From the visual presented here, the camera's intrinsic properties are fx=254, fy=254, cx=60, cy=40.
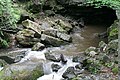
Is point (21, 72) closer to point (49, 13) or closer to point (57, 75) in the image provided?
point (57, 75)

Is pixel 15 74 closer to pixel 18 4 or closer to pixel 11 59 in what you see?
pixel 11 59

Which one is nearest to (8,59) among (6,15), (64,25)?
(6,15)

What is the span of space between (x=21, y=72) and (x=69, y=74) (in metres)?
2.06

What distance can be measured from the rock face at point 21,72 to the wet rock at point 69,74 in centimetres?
106

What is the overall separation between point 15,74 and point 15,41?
495 centimetres

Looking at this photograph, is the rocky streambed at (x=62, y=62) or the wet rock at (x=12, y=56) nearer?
the rocky streambed at (x=62, y=62)

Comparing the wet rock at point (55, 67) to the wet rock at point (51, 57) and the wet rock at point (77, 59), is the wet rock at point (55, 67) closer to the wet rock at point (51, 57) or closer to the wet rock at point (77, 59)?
the wet rock at point (51, 57)

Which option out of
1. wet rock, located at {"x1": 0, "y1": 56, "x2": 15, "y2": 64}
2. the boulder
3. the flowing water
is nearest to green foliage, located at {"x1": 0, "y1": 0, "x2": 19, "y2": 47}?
wet rock, located at {"x1": 0, "y1": 56, "x2": 15, "y2": 64}

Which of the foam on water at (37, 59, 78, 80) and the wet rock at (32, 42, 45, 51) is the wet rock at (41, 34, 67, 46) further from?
the foam on water at (37, 59, 78, 80)

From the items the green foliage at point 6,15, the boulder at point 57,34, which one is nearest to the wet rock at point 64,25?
the boulder at point 57,34

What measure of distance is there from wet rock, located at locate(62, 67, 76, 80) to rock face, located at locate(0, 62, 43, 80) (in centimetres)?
106

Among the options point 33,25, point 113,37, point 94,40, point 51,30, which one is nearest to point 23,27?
point 33,25

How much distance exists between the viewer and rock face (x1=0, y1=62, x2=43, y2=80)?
9172mm

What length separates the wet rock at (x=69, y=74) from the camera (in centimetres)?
1007
